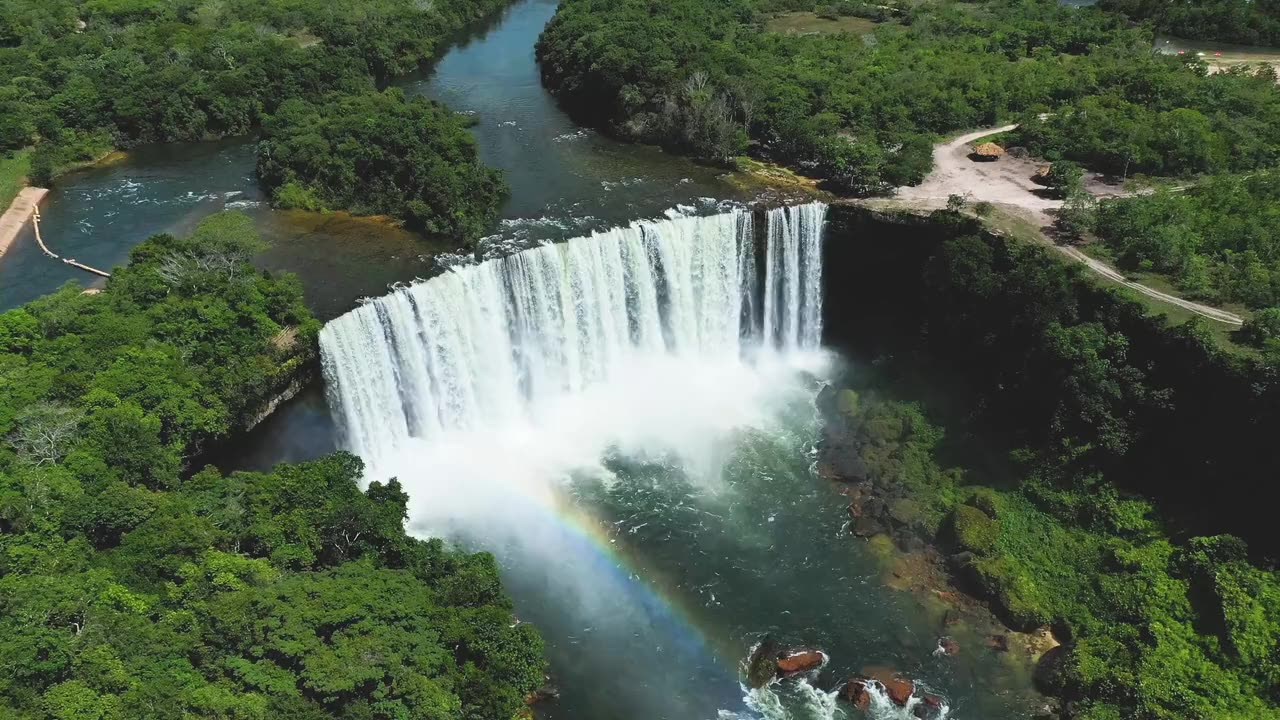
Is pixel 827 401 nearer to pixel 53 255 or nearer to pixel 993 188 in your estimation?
pixel 993 188

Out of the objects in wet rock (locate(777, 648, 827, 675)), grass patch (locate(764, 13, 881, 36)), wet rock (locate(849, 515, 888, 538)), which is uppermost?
grass patch (locate(764, 13, 881, 36))

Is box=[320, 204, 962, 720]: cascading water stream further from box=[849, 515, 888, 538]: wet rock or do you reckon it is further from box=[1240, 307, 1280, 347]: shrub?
box=[1240, 307, 1280, 347]: shrub

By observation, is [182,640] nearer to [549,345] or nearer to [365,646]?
[365,646]

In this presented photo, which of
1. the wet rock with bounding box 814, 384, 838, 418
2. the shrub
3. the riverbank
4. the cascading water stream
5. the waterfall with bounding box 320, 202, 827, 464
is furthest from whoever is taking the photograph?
the riverbank

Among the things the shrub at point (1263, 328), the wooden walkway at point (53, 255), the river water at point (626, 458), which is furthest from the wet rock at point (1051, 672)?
the wooden walkway at point (53, 255)

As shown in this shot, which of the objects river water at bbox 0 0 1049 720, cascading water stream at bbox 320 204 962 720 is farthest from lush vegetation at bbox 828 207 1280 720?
cascading water stream at bbox 320 204 962 720

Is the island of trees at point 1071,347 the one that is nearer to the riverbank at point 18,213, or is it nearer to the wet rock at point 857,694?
the wet rock at point 857,694
